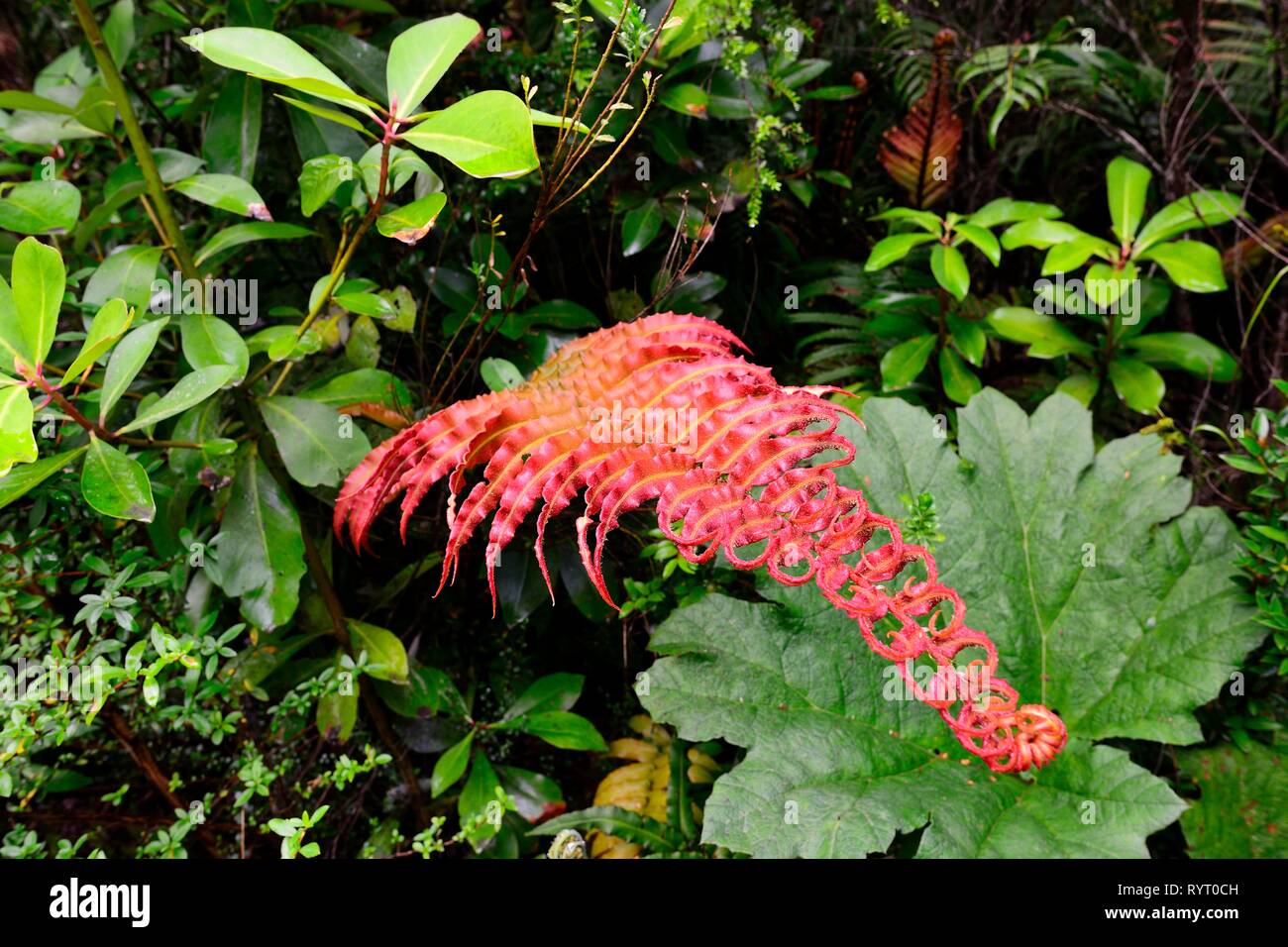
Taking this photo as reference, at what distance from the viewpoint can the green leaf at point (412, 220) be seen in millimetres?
1188

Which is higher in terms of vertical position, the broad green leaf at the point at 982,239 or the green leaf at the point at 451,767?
the broad green leaf at the point at 982,239

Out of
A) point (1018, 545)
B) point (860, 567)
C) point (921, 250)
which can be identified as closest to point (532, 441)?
point (860, 567)

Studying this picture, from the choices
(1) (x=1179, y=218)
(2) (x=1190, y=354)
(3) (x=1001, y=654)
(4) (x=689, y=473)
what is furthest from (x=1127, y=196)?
(4) (x=689, y=473)

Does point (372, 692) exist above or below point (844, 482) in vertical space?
below

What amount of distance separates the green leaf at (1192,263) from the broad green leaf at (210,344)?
1.81 meters

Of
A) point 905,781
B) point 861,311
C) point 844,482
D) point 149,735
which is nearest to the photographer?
point 905,781

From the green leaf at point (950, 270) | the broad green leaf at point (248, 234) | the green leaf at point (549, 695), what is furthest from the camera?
the green leaf at point (950, 270)

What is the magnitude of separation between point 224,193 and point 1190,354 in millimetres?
1950

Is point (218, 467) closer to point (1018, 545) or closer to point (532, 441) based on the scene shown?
point (532, 441)

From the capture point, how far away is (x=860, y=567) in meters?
1.19

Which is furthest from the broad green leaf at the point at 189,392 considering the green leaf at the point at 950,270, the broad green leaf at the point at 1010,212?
the broad green leaf at the point at 1010,212

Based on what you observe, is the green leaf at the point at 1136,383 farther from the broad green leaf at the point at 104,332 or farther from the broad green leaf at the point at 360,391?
the broad green leaf at the point at 104,332

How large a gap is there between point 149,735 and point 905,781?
1503 mm

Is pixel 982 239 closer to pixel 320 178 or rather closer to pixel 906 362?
pixel 906 362
